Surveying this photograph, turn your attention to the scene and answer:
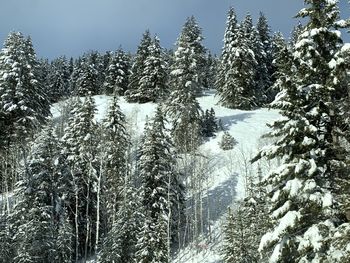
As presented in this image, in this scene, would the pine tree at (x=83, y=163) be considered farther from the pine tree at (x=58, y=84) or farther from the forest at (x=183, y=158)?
the pine tree at (x=58, y=84)

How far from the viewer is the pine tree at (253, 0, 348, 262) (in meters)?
14.9

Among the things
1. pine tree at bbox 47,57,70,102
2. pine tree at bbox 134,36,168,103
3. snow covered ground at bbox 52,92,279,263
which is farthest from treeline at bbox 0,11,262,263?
pine tree at bbox 47,57,70,102

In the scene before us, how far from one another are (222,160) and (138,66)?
27.1 metres

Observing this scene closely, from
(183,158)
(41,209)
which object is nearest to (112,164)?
(41,209)

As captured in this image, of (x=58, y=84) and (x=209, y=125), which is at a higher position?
(x=58, y=84)

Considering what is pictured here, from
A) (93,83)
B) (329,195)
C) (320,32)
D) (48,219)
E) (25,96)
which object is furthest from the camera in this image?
(93,83)

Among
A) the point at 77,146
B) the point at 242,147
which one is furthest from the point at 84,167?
the point at 242,147

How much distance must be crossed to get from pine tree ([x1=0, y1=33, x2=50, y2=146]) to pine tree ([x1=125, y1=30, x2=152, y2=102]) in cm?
1817

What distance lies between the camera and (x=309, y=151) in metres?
15.9

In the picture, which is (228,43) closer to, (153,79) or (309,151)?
(153,79)

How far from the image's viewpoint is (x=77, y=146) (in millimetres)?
40938

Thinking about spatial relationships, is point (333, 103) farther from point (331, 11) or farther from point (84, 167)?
point (84, 167)

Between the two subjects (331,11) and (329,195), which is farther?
(331,11)

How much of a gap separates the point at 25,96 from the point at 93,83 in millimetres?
37741
